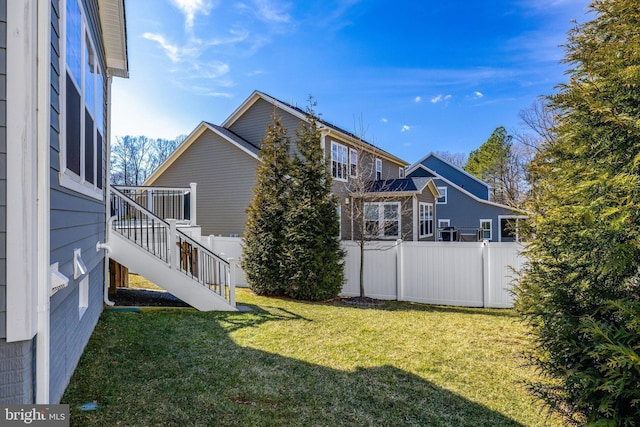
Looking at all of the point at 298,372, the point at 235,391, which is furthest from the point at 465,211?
the point at 235,391

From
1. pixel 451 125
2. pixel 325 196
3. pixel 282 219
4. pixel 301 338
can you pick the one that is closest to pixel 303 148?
pixel 325 196

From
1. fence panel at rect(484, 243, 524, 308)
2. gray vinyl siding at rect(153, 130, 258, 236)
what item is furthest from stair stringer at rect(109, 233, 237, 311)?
gray vinyl siding at rect(153, 130, 258, 236)

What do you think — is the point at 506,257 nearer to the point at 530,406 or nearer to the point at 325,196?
the point at 325,196

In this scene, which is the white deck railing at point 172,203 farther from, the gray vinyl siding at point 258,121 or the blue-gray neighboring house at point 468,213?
the blue-gray neighboring house at point 468,213

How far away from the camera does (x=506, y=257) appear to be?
805 cm

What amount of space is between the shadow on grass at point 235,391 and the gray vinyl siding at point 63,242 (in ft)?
1.08

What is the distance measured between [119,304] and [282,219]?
4.17 meters

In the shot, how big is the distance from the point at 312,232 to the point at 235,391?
5.39 meters

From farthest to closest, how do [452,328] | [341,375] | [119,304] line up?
[119,304] → [452,328] → [341,375]

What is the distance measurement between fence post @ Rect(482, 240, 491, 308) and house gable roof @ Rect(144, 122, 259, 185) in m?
8.62

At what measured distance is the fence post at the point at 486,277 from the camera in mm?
8172

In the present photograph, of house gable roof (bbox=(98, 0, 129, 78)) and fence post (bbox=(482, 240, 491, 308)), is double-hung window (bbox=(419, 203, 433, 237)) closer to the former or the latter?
fence post (bbox=(482, 240, 491, 308))

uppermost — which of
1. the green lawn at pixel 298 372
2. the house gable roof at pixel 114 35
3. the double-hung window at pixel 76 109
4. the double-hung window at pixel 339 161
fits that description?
the house gable roof at pixel 114 35

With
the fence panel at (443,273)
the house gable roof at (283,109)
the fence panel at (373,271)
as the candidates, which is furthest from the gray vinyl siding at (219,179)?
the fence panel at (443,273)
